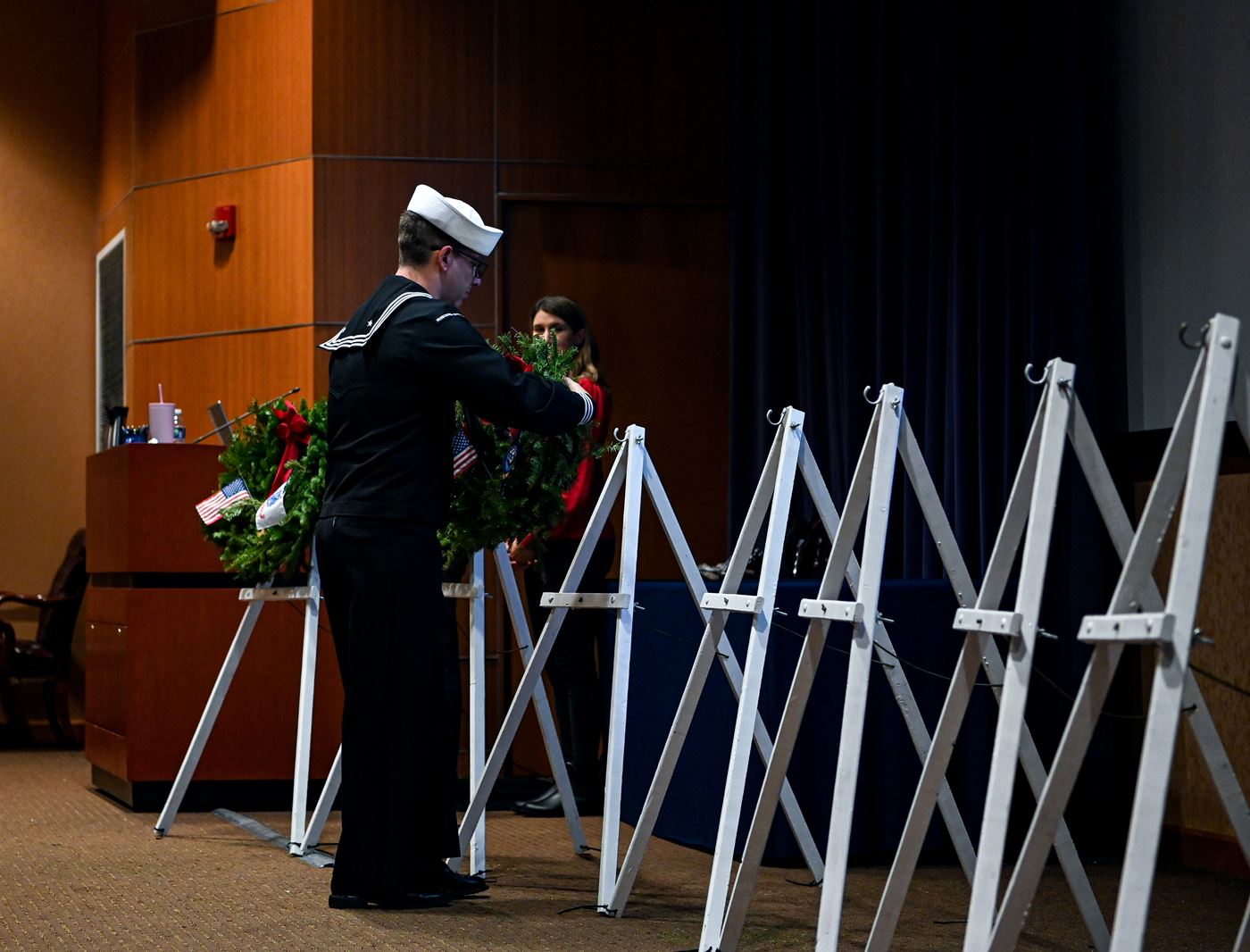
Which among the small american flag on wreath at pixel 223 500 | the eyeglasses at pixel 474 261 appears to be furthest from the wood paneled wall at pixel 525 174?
the eyeglasses at pixel 474 261

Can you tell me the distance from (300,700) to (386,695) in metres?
1.18

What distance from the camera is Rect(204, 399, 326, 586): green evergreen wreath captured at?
4.04 metres

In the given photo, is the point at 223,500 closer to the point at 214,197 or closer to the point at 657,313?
the point at 657,313

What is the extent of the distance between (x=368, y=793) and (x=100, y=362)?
5.13 metres

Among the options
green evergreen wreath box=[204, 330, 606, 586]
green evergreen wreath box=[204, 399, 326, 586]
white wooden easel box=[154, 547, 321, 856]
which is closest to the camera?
green evergreen wreath box=[204, 330, 606, 586]

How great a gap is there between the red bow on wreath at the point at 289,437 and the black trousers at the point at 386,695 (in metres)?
0.74

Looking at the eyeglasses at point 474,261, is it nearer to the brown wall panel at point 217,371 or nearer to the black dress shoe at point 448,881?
the black dress shoe at point 448,881

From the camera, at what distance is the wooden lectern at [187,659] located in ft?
16.8

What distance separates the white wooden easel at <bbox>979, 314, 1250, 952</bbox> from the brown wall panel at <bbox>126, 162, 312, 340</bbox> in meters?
4.45

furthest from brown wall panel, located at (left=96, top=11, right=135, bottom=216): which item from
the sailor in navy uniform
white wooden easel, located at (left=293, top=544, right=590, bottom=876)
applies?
the sailor in navy uniform

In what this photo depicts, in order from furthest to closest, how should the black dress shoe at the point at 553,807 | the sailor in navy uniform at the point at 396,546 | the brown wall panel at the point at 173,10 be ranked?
the brown wall panel at the point at 173,10, the black dress shoe at the point at 553,807, the sailor in navy uniform at the point at 396,546

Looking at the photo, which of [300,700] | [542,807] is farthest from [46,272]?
[542,807]

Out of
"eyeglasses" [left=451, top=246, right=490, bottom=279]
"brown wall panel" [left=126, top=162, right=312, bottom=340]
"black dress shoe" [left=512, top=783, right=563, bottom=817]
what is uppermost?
"brown wall panel" [left=126, top=162, right=312, bottom=340]

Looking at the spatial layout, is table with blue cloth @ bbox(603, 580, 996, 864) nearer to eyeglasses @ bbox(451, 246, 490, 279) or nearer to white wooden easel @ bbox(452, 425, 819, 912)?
white wooden easel @ bbox(452, 425, 819, 912)
